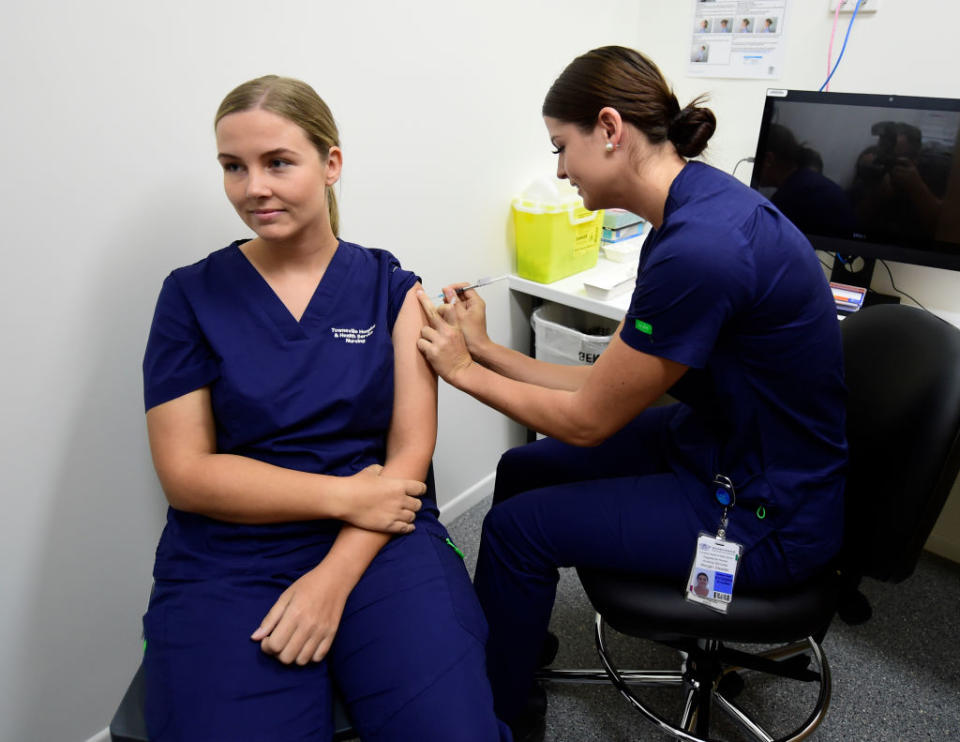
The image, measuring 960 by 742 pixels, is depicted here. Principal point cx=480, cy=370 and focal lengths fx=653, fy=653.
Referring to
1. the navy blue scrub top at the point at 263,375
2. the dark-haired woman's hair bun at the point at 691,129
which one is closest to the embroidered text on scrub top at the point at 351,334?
the navy blue scrub top at the point at 263,375

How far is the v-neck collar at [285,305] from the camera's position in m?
1.08

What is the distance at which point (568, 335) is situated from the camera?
194 cm

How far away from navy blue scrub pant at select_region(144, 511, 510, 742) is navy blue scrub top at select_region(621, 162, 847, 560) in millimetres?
506

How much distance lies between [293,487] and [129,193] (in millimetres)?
613

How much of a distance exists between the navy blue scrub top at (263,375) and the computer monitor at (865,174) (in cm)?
122

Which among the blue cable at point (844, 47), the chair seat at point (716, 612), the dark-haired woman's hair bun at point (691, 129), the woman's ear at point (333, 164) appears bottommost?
the chair seat at point (716, 612)

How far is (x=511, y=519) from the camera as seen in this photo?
119 cm

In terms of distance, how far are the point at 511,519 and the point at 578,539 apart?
0.44 feet

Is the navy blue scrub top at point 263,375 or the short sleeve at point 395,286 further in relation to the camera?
the short sleeve at point 395,286

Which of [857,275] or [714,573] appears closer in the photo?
[714,573]

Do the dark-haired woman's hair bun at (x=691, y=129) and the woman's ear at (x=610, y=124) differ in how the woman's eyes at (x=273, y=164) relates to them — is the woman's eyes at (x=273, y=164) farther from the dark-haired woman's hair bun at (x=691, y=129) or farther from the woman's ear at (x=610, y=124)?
the dark-haired woman's hair bun at (x=691, y=129)

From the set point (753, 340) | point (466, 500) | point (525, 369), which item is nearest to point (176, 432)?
point (525, 369)

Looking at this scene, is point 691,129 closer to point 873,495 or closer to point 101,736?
point 873,495

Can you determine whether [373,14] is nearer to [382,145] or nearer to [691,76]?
[382,145]
